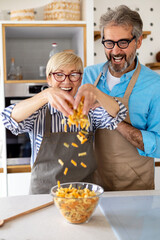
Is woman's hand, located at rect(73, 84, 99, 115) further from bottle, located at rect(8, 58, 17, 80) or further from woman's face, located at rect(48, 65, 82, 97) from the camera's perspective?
bottle, located at rect(8, 58, 17, 80)

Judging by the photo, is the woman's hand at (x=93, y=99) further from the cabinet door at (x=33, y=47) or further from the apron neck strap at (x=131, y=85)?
the cabinet door at (x=33, y=47)

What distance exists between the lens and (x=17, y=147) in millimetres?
2576

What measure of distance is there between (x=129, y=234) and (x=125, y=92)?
0.84 meters

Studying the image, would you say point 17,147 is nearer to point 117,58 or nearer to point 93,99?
point 117,58

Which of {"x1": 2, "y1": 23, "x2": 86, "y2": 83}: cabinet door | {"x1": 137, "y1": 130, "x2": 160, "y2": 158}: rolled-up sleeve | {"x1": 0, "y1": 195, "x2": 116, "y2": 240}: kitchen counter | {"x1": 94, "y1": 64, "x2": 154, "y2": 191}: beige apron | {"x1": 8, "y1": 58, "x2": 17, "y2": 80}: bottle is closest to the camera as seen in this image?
{"x1": 0, "y1": 195, "x2": 116, "y2": 240}: kitchen counter

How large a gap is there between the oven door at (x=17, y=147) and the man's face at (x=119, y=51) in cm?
115

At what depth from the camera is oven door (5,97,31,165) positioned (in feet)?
8.30

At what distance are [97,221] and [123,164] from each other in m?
0.60

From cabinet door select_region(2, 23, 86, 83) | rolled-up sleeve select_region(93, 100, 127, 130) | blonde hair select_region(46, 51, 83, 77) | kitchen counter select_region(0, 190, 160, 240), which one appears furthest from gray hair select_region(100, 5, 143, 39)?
cabinet door select_region(2, 23, 86, 83)

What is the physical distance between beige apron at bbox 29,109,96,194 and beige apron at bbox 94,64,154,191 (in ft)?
0.64

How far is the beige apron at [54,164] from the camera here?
141cm

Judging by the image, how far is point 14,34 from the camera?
2695 mm

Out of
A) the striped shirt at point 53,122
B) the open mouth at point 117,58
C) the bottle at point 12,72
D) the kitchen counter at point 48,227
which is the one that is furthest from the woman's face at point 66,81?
the bottle at point 12,72

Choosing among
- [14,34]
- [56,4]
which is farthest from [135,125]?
[14,34]
